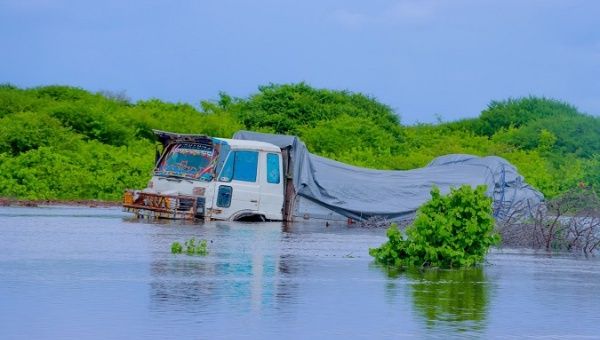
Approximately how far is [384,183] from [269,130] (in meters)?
20.3

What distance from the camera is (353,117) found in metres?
52.1

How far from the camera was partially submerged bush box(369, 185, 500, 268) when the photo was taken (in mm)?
18453

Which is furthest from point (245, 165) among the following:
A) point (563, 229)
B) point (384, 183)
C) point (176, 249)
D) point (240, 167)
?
point (176, 249)

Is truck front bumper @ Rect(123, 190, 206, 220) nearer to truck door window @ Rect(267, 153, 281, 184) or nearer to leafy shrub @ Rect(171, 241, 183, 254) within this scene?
truck door window @ Rect(267, 153, 281, 184)

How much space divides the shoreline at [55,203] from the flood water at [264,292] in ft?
32.3

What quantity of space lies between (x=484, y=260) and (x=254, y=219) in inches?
383

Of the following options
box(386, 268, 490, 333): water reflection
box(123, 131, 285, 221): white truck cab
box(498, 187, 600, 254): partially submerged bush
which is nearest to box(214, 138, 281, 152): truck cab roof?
box(123, 131, 285, 221): white truck cab

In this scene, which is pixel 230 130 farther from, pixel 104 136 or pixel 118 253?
pixel 118 253

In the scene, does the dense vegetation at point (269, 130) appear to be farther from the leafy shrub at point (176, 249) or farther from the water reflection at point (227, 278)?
the leafy shrub at point (176, 249)

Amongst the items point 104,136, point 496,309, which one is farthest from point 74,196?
point 496,309

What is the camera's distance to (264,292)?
13688mm

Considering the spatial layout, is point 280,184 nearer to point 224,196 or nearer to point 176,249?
point 224,196

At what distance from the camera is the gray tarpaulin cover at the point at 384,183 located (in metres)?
29.5

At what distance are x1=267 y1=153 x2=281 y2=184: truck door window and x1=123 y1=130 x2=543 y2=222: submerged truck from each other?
2 cm
